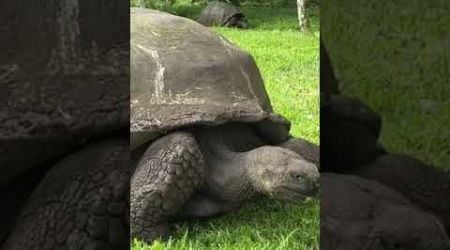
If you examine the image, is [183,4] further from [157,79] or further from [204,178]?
[204,178]

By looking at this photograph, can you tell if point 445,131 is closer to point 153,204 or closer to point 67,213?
point 67,213

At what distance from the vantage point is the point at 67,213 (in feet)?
4.33

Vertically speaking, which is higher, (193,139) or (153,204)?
(193,139)

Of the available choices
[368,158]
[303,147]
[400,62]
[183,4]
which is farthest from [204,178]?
[400,62]

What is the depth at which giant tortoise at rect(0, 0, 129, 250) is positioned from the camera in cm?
125

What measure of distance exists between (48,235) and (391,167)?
0.64 m

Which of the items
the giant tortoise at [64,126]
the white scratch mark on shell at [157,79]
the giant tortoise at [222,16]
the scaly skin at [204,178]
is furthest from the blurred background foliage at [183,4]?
the giant tortoise at [64,126]

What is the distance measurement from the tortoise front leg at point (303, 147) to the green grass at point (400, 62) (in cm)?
98

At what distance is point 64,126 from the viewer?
129 cm

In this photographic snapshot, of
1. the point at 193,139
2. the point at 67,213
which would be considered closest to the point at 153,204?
the point at 193,139

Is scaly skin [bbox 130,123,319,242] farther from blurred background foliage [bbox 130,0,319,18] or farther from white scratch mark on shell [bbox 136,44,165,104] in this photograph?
blurred background foliage [bbox 130,0,319,18]

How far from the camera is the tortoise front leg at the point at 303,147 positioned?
7.91 feet

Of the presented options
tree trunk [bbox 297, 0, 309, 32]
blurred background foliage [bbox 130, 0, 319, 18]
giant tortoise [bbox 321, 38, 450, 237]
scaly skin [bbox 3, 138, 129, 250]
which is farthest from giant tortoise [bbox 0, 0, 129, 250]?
blurred background foliage [bbox 130, 0, 319, 18]

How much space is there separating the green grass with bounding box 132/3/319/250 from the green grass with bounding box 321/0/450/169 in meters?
0.65
